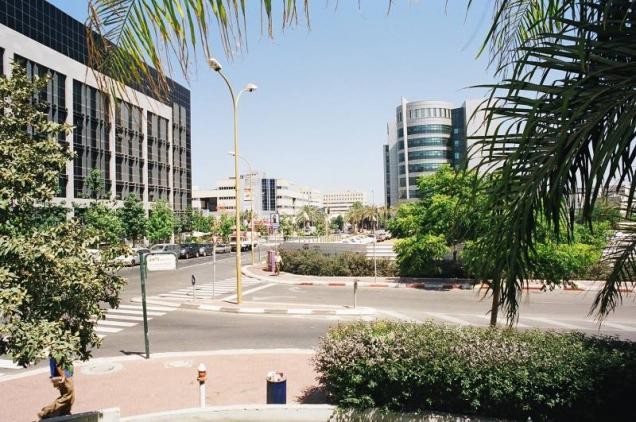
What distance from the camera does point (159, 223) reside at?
183 ft

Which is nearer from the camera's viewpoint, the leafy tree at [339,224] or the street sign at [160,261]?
the street sign at [160,261]

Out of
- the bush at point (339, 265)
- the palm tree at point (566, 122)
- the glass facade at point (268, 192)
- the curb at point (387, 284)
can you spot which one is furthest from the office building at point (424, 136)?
the palm tree at point (566, 122)

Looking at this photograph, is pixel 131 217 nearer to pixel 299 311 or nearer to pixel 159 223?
pixel 159 223

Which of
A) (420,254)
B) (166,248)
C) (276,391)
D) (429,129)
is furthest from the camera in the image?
(429,129)

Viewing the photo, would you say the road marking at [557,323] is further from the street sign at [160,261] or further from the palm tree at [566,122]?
the palm tree at [566,122]

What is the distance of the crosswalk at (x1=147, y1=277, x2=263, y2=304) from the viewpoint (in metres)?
21.5

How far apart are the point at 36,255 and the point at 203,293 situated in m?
18.5

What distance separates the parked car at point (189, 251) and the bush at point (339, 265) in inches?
698

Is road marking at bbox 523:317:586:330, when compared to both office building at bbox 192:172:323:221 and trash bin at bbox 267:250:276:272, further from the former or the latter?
office building at bbox 192:172:323:221

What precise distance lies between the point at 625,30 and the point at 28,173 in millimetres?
6390

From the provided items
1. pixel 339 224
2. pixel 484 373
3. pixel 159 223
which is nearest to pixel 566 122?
pixel 484 373

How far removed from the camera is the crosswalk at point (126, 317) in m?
15.3

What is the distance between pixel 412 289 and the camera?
80.4ft

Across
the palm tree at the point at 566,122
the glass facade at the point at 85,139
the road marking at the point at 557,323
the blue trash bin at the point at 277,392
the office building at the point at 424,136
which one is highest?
the office building at the point at 424,136
